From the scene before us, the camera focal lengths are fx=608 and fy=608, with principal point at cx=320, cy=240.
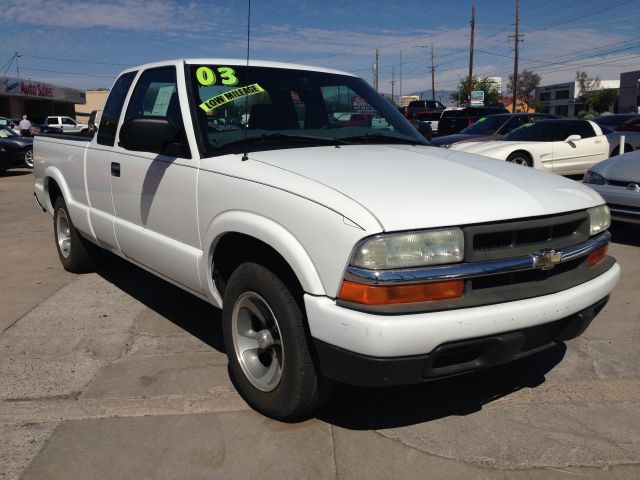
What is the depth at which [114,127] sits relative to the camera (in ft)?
15.6

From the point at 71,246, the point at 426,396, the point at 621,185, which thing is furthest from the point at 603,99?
the point at 426,396

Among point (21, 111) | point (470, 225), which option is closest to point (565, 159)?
point (470, 225)

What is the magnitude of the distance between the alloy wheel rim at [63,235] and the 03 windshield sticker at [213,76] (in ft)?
9.39

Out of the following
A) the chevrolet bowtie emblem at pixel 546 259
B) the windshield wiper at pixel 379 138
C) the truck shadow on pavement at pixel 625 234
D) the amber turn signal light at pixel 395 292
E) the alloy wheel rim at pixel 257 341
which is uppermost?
the windshield wiper at pixel 379 138

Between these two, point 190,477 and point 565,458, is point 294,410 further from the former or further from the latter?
point 565,458

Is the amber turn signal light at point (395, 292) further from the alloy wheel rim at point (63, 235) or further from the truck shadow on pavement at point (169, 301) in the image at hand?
the alloy wheel rim at point (63, 235)

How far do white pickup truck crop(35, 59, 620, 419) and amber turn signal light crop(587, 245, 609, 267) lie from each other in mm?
15

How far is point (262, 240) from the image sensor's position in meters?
2.93

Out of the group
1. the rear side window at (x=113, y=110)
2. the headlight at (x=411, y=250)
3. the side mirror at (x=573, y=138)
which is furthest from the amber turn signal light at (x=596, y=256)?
the side mirror at (x=573, y=138)

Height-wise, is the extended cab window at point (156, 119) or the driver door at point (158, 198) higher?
the extended cab window at point (156, 119)

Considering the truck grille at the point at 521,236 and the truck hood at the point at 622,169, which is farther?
the truck hood at the point at 622,169

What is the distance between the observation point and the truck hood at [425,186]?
2.62 metres

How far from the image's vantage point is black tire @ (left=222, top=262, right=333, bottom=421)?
2.84 m

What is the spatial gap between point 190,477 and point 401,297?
1251 millimetres
